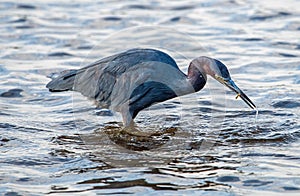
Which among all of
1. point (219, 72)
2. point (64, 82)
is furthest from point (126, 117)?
point (219, 72)

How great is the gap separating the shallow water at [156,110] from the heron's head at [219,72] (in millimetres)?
648

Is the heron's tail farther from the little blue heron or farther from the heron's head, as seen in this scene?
the heron's head

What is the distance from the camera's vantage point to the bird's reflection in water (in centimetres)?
879

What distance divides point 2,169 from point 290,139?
3.29m

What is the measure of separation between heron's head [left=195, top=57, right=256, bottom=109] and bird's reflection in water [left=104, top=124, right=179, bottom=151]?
3.22ft

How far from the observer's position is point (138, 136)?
916 centimetres

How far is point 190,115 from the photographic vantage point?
32.2 feet

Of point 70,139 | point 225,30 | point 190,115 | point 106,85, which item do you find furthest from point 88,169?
point 225,30

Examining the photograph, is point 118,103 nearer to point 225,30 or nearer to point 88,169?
point 88,169

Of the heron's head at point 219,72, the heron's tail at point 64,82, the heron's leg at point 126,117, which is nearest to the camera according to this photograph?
the heron's head at point 219,72

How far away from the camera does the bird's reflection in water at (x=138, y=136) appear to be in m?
8.79

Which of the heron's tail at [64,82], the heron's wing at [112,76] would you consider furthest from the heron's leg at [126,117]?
the heron's tail at [64,82]

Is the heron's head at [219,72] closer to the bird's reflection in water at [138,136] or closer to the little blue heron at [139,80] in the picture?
the little blue heron at [139,80]

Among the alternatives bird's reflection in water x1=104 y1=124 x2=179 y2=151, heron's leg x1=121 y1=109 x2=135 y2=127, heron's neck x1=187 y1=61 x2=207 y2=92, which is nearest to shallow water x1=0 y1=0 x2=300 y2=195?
bird's reflection in water x1=104 y1=124 x2=179 y2=151
